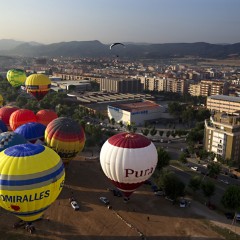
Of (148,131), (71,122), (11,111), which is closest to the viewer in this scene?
(71,122)

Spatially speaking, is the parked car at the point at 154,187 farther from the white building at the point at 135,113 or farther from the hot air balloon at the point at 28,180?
the white building at the point at 135,113

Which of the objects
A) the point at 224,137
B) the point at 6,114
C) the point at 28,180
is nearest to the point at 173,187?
the point at 28,180

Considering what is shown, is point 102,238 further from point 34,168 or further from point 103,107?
point 103,107

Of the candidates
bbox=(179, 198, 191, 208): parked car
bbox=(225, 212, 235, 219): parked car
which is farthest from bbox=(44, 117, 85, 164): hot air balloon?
bbox=(225, 212, 235, 219): parked car

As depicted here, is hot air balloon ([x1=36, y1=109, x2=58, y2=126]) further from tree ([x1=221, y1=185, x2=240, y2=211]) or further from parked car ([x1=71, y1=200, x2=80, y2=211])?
tree ([x1=221, y1=185, x2=240, y2=211])

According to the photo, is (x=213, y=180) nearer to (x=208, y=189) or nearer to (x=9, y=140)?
(x=208, y=189)

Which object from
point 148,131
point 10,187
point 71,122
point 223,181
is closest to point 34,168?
point 10,187
